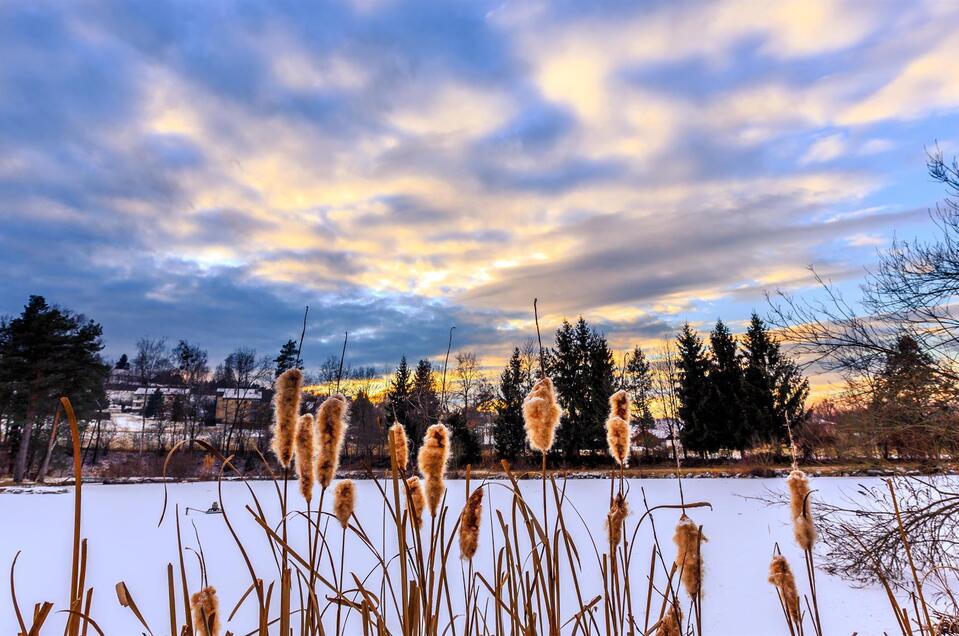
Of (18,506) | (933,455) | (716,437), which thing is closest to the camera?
(933,455)

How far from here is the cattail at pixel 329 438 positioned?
109 centimetres

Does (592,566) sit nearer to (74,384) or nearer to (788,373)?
(788,373)

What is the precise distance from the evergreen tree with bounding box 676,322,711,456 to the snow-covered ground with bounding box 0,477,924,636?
1330 centimetres

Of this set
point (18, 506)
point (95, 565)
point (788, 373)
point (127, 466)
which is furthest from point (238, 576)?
point (127, 466)

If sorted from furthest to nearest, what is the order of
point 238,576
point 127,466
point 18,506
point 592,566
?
point 127,466 → point 18,506 → point 592,566 → point 238,576

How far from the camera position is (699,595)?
126 cm

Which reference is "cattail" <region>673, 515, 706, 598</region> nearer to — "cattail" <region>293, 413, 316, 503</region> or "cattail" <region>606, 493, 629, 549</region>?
"cattail" <region>606, 493, 629, 549</region>

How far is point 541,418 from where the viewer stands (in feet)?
4.12

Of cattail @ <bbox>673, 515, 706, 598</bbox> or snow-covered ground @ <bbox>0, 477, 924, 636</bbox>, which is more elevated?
cattail @ <bbox>673, 515, 706, 598</bbox>

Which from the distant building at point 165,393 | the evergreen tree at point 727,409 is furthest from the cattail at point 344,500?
the distant building at point 165,393

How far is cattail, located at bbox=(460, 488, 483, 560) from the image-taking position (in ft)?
4.11

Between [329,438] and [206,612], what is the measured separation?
1.68ft

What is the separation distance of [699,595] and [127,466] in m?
36.4

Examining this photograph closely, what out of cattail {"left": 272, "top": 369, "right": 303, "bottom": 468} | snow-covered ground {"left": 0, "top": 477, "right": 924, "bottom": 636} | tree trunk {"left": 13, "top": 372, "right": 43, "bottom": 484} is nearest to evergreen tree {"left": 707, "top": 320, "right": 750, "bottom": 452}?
snow-covered ground {"left": 0, "top": 477, "right": 924, "bottom": 636}
